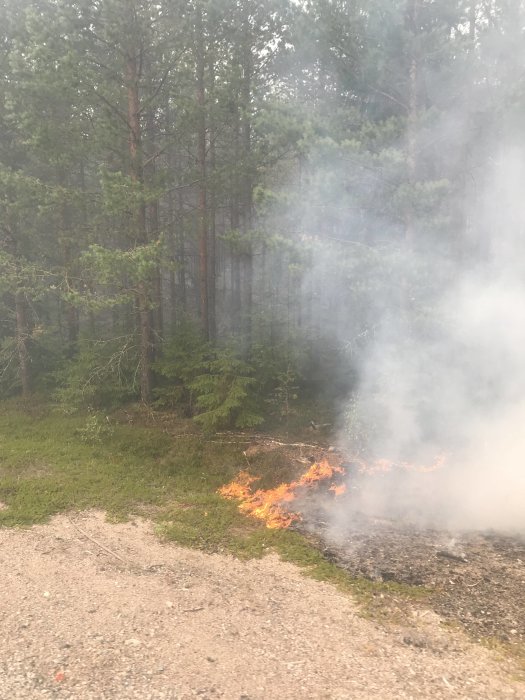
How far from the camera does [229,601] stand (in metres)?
6.13

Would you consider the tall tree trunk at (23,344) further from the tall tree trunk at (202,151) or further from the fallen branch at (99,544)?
the fallen branch at (99,544)

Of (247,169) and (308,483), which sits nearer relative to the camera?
(308,483)

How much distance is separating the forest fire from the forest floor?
281 millimetres

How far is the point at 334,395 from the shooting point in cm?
1320

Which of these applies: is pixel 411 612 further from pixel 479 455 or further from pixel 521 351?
pixel 521 351

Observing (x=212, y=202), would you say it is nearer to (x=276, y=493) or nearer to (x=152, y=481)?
(x=152, y=481)

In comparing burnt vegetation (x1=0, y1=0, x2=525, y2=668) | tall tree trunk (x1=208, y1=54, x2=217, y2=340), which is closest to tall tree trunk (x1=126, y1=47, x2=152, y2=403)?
burnt vegetation (x1=0, y1=0, x2=525, y2=668)

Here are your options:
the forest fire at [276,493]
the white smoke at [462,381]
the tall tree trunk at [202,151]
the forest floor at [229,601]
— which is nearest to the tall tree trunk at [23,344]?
the tall tree trunk at [202,151]

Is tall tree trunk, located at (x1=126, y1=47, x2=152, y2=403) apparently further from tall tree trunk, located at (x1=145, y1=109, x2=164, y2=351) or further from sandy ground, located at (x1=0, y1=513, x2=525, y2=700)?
sandy ground, located at (x1=0, y1=513, x2=525, y2=700)

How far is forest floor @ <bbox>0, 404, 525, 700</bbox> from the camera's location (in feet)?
15.8

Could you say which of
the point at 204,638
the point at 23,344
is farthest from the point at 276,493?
the point at 23,344

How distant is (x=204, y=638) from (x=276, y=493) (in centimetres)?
389

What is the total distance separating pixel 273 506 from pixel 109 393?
6934 mm

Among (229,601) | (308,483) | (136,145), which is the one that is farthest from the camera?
(136,145)
